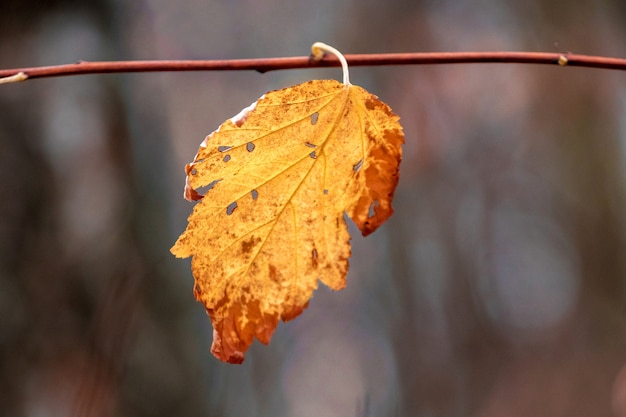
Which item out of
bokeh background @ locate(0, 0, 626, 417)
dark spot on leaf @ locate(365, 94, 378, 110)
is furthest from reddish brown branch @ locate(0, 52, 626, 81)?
bokeh background @ locate(0, 0, 626, 417)

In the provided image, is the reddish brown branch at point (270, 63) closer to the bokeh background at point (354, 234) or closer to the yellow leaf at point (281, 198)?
the yellow leaf at point (281, 198)

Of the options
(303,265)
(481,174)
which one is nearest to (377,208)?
(303,265)

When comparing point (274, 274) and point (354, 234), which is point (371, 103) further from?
point (354, 234)

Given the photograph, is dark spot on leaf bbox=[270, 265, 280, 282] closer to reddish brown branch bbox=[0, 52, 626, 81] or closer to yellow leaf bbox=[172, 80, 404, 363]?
yellow leaf bbox=[172, 80, 404, 363]

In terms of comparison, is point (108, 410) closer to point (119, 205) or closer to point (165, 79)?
point (119, 205)

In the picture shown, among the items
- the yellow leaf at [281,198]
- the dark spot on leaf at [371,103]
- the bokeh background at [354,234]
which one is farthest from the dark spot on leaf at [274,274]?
the bokeh background at [354,234]

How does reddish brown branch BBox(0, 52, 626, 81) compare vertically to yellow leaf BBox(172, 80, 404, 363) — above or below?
above
